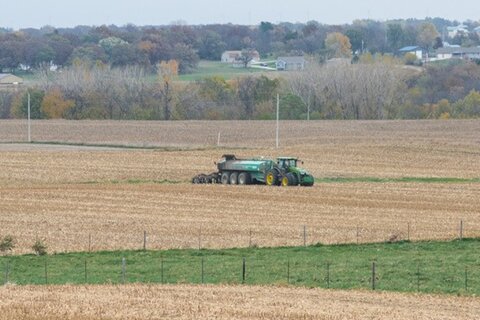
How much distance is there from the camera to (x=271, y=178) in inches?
2226

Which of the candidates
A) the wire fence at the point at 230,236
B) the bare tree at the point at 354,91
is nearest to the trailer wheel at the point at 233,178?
the wire fence at the point at 230,236

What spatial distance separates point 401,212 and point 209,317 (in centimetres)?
2357

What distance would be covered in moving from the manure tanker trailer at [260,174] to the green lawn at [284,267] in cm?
1876

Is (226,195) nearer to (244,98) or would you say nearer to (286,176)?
(286,176)

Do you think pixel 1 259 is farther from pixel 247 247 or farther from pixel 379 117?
pixel 379 117

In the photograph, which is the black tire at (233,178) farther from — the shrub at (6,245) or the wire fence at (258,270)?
the shrub at (6,245)

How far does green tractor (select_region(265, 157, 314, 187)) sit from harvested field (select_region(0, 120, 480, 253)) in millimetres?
881

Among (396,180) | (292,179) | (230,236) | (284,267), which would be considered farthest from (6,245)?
(396,180)

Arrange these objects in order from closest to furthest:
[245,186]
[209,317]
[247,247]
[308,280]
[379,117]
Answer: [209,317]
[308,280]
[247,247]
[245,186]
[379,117]

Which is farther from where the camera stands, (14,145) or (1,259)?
(14,145)

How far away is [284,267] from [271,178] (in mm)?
23954

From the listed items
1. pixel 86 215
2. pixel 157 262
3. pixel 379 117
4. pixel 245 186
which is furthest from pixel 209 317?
pixel 379 117

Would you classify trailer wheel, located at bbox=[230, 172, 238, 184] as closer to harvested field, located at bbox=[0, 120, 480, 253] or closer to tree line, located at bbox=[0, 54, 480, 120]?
harvested field, located at bbox=[0, 120, 480, 253]

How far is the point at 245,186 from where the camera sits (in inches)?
2194
